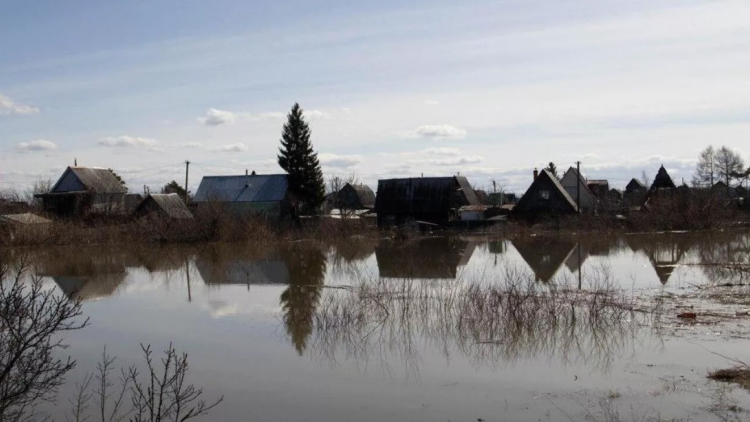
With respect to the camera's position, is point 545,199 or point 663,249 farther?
point 545,199

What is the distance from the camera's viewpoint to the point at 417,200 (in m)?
54.0

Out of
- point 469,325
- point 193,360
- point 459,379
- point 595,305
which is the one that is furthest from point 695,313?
point 193,360

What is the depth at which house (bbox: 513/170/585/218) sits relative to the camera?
169ft

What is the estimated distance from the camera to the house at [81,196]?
48.8 m

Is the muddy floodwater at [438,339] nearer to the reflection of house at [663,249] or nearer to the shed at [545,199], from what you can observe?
the reflection of house at [663,249]

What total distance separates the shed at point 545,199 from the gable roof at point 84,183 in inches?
1178

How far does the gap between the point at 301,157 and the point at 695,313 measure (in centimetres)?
4090

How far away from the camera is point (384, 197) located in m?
55.1

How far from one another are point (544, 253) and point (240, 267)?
42.1 feet

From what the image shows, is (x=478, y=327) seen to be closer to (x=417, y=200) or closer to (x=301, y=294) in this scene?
(x=301, y=294)

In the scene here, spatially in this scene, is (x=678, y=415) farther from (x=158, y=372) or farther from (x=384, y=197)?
(x=384, y=197)

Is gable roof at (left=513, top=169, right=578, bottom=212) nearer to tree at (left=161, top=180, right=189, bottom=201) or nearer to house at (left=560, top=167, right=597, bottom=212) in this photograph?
house at (left=560, top=167, right=597, bottom=212)

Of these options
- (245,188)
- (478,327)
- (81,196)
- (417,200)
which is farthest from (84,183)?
(478,327)

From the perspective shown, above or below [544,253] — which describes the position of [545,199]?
above
